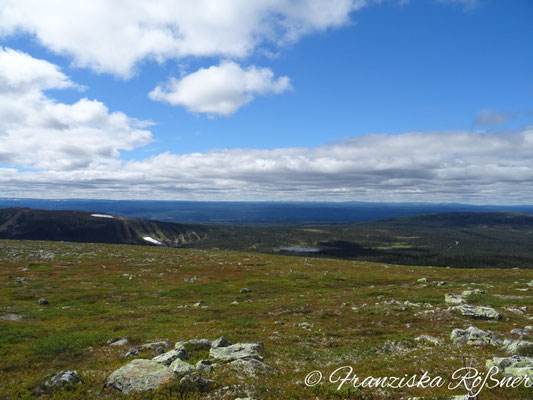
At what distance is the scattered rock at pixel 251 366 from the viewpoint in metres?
15.1

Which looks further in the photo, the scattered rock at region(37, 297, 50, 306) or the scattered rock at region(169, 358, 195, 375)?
the scattered rock at region(37, 297, 50, 306)

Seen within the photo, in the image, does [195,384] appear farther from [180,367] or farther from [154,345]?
[154,345]

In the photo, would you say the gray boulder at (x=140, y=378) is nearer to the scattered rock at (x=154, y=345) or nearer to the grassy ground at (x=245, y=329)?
the grassy ground at (x=245, y=329)

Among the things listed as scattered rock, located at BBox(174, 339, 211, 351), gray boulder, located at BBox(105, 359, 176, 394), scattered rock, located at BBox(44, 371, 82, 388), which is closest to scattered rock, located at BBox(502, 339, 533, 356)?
scattered rock, located at BBox(174, 339, 211, 351)

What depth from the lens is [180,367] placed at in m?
14.7

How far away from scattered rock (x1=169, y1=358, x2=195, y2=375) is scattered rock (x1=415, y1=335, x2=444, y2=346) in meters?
16.2

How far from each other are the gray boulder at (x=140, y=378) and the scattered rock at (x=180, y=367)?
32 centimetres

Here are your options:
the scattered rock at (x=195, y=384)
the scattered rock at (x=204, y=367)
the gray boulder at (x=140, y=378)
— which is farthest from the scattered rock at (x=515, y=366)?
the gray boulder at (x=140, y=378)

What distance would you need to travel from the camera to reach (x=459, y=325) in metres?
25.0

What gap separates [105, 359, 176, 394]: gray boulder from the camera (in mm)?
13148

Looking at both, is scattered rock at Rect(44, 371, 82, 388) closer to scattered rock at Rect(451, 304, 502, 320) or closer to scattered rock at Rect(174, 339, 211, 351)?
scattered rock at Rect(174, 339, 211, 351)

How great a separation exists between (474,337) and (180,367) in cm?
1988

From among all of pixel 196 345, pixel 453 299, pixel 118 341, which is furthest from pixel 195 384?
pixel 453 299

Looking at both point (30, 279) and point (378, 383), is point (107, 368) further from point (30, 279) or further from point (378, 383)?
point (30, 279)
